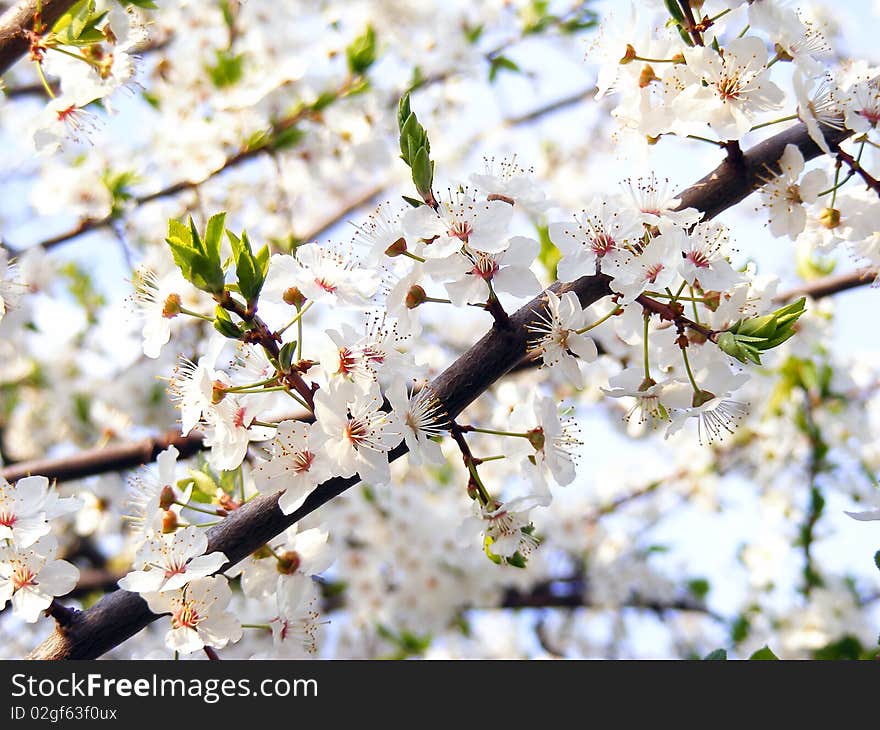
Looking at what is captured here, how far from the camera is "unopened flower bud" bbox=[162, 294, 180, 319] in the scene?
1519 millimetres

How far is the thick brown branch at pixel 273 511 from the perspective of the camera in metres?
1.37

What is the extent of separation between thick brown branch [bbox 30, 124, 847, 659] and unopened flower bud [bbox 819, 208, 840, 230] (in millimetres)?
624

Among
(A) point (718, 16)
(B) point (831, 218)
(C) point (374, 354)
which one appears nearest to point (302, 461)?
(C) point (374, 354)

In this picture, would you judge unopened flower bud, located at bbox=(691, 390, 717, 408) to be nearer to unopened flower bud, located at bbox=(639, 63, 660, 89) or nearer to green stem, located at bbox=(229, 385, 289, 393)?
unopened flower bud, located at bbox=(639, 63, 660, 89)

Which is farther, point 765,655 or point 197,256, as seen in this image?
point 765,655

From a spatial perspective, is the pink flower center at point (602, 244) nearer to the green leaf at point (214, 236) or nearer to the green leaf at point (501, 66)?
the green leaf at point (214, 236)

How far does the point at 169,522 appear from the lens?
155 centimetres

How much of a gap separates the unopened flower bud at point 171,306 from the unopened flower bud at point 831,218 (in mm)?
1312

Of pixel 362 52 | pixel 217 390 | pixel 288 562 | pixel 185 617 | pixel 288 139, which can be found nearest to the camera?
pixel 217 390

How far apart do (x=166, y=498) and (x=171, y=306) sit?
358 millimetres

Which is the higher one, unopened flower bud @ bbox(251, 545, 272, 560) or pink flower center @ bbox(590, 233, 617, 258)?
pink flower center @ bbox(590, 233, 617, 258)

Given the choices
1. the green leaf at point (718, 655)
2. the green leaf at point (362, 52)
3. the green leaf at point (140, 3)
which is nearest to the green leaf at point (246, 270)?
the green leaf at point (140, 3)

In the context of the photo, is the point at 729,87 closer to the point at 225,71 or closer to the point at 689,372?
the point at 689,372

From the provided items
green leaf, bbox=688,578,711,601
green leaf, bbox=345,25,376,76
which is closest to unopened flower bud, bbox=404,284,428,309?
green leaf, bbox=345,25,376,76
